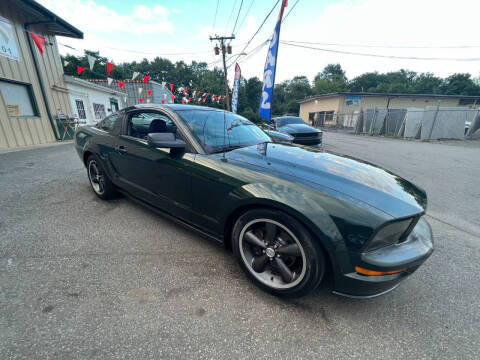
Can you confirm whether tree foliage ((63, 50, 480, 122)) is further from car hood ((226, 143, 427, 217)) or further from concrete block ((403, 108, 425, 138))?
car hood ((226, 143, 427, 217))

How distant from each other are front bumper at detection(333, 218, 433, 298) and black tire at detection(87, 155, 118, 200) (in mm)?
3077

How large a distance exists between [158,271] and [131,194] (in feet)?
3.96

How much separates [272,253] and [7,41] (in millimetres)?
10788

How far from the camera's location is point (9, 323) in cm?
136

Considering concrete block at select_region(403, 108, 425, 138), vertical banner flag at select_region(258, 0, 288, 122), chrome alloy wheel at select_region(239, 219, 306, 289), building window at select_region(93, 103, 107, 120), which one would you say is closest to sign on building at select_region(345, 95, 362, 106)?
concrete block at select_region(403, 108, 425, 138)

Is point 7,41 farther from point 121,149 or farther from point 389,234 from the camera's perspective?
point 389,234

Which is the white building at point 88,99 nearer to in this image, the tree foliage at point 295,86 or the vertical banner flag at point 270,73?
the vertical banner flag at point 270,73

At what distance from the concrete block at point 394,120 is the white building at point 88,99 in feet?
62.5

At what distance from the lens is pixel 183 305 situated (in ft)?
5.08

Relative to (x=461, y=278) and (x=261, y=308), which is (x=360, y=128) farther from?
(x=261, y=308)

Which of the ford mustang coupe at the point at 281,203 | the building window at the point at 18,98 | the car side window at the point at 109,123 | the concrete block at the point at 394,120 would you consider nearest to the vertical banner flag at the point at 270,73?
the ford mustang coupe at the point at 281,203

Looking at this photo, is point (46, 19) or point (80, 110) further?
point (80, 110)

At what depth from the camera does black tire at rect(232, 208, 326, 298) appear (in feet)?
4.71

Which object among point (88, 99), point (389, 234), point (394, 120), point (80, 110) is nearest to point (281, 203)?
point (389, 234)
